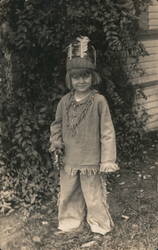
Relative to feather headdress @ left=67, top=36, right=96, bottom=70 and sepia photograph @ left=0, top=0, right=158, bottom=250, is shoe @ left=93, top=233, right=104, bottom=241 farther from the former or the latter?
feather headdress @ left=67, top=36, right=96, bottom=70

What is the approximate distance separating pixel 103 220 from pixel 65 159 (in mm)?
675

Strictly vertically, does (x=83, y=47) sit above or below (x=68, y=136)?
above

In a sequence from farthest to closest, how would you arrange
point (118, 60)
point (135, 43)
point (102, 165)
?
point (118, 60), point (135, 43), point (102, 165)

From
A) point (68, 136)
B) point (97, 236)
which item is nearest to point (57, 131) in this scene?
point (68, 136)

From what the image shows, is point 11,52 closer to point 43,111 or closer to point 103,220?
point 43,111

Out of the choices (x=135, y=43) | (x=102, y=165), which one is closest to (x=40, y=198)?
(x=102, y=165)

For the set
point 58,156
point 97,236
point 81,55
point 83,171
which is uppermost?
A: point 81,55

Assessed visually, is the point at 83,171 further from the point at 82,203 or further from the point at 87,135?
the point at 82,203

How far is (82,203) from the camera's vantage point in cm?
439

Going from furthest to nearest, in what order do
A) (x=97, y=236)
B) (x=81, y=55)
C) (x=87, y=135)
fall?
1. (x=97, y=236)
2. (x=87, y=135)
3. (x=81, y=55)

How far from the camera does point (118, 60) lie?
19.9 ft

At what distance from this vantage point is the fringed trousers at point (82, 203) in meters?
4.13

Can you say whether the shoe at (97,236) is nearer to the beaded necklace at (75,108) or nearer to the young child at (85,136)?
the young child at (85,136)

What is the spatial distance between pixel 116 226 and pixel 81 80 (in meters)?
1.47
